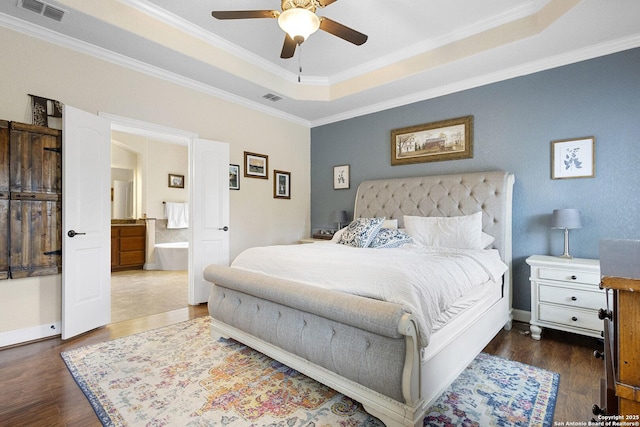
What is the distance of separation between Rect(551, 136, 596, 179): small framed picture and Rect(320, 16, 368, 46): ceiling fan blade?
2353 millimetres

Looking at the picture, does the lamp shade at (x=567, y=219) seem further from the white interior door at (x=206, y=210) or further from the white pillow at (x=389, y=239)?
the white interior door at (x=206, y=210)

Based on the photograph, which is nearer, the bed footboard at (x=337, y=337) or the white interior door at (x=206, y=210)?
the bed footboard at (x=337, y=337)

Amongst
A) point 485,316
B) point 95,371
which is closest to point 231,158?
point 95,371

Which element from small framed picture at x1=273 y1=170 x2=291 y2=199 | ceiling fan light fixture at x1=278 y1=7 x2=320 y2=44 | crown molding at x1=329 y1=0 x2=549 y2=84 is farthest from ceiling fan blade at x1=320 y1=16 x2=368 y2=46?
small framed picture at x1=273 y1=170 x2=291 y2=199

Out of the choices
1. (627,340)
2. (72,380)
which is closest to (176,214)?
(72,380)

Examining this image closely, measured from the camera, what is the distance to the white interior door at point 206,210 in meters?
3.86

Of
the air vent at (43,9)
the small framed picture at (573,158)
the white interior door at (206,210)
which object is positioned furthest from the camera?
the white interior door at (206,210)

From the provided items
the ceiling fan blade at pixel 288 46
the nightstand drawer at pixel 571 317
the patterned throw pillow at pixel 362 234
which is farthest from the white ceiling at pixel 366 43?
the nightstand drawer at pixel 571 317

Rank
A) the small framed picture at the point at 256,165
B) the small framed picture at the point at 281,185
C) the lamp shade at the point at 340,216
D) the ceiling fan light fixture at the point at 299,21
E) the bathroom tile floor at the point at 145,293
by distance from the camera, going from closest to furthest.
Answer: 1. the ceiling fan light fixture at the point at 299,21
2. the bathroom tile floor at the point at 145,293
3. the small framed picture at the point at 256,165
4. the lamp shade at the point at 340,216
5. the small framed picture at the point at 281,185

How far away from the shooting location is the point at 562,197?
3.10m

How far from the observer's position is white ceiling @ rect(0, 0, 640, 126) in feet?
8.68

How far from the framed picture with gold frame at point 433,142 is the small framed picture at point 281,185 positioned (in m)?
1.78

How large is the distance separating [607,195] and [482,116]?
1.47m

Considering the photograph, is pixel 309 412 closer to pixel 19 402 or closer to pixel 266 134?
pixel 19 402
